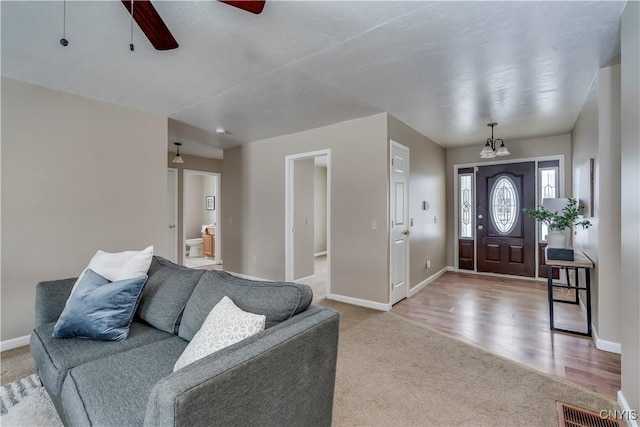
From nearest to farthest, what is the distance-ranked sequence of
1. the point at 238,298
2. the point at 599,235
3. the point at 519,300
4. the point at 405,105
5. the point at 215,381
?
1. the point at 215,381
2. the point at 238,298
3. the point at 599,235
4. the point at 405,105
5. the point at 519,300

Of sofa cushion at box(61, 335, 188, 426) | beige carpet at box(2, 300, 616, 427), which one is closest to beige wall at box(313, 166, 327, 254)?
beige carpet at box(2, 300, 616, 427)

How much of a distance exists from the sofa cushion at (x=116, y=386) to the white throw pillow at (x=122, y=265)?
2.02 ft

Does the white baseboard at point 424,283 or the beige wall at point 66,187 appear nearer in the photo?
the beige wall at point 66,187

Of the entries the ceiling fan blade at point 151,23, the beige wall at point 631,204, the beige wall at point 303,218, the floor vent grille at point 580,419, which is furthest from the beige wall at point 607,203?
the beige wall at point 303,218

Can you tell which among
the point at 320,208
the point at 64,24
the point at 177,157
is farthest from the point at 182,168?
the point at 64,24

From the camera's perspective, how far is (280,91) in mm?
3008

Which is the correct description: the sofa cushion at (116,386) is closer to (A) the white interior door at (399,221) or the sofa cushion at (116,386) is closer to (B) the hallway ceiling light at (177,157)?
(A) the white interior door at (399,221)

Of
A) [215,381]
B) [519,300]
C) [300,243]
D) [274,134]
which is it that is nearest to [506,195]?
[519,300]

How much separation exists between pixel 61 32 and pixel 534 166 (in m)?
6.37

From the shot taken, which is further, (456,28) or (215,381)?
(456,28)

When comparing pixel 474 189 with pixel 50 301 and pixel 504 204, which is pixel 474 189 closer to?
pixel 504 204

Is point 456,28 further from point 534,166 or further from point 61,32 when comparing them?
point 534,166

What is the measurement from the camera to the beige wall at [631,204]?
158cm

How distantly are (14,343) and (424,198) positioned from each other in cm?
528
